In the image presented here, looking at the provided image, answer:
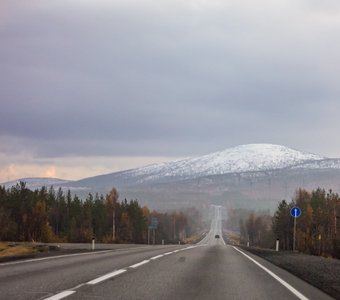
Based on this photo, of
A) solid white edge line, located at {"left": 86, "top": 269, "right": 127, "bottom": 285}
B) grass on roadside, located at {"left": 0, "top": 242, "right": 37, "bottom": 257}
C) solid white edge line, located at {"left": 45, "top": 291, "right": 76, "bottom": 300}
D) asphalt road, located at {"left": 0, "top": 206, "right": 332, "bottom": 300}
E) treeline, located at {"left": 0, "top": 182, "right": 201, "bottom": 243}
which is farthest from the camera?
treeline, located at {"left": 0, "top": 182, "right": 201, "bottom": 243}

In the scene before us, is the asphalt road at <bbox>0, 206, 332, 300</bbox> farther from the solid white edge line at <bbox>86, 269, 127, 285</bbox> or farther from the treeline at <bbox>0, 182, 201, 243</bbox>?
the treeline at <bbox>0, 182, 201, 243</bbox>

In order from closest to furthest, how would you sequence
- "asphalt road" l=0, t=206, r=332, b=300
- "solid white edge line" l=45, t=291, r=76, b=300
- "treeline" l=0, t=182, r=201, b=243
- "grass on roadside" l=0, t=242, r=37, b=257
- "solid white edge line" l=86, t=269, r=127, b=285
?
"solid white edge line" l=45, t=291, r=76, b=300 < "asphalt road" l=0, t=206, r=332, b=300 < "solid white edge line" l=86, t=269, r=127, b=285 < "grass on roadside" l=0, t=242, r=37, b=257 < "treeline" l=0, t=182, r=201, b=243

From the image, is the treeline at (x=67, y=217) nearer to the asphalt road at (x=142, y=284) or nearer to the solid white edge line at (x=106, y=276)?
the solid white edge line at (x=106, y=276)

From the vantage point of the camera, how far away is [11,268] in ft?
49.9

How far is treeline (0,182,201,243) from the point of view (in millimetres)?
124625

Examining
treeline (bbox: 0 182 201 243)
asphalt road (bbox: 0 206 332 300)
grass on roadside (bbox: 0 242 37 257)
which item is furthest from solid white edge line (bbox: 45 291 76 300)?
treeline (bbox: 0 182 201 243)

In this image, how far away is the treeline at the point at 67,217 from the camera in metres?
125

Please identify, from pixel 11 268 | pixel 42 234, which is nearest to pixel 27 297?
pixel 11 268

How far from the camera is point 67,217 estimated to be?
483 feet

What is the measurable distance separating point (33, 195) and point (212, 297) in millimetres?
139599

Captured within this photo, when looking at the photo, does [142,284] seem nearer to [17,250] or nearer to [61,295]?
[61,295]

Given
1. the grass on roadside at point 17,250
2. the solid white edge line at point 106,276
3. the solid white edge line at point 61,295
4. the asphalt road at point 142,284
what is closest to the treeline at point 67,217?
the grass on roadside at point 17,250

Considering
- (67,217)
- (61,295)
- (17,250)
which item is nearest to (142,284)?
(61,295)

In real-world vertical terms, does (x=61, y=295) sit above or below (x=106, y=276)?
above
